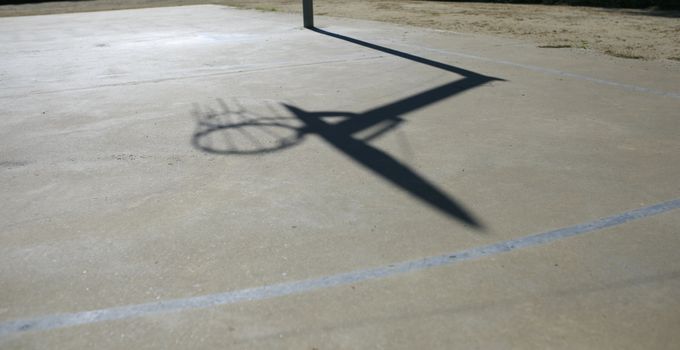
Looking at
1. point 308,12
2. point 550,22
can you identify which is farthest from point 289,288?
point 550,22

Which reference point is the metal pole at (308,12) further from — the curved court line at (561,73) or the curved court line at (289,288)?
the curved court line at (289,288)

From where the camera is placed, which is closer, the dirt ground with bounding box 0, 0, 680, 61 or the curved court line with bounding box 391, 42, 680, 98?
the curved court line with bounding box 391, 42, 680, 98

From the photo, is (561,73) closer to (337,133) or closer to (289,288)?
(337,133)

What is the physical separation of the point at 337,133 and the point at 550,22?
1115cm

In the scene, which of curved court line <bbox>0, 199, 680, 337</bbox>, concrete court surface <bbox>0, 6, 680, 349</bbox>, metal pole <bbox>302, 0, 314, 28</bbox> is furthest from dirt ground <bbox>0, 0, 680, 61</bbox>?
curved court line <bbox>0, 199, 680, 337</bbox>

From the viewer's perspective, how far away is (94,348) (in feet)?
8.79

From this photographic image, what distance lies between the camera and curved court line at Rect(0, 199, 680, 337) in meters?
2.90

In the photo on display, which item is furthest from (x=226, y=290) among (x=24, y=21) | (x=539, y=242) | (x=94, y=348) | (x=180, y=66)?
(x=24, y=21)

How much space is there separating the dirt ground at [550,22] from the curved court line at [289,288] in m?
7.13

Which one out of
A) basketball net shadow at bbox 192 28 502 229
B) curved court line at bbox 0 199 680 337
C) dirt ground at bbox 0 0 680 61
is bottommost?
curved court line at bbox 0 199 680 337

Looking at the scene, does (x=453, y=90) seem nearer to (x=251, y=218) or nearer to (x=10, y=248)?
(x=251, y=218)

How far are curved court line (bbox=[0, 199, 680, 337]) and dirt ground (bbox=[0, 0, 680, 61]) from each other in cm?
713

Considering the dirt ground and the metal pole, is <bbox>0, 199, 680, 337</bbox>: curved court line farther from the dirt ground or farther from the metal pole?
→ the metal pole

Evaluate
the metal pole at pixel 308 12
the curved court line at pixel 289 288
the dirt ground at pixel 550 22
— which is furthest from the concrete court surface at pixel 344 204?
the metal pole at pixel 308 12
